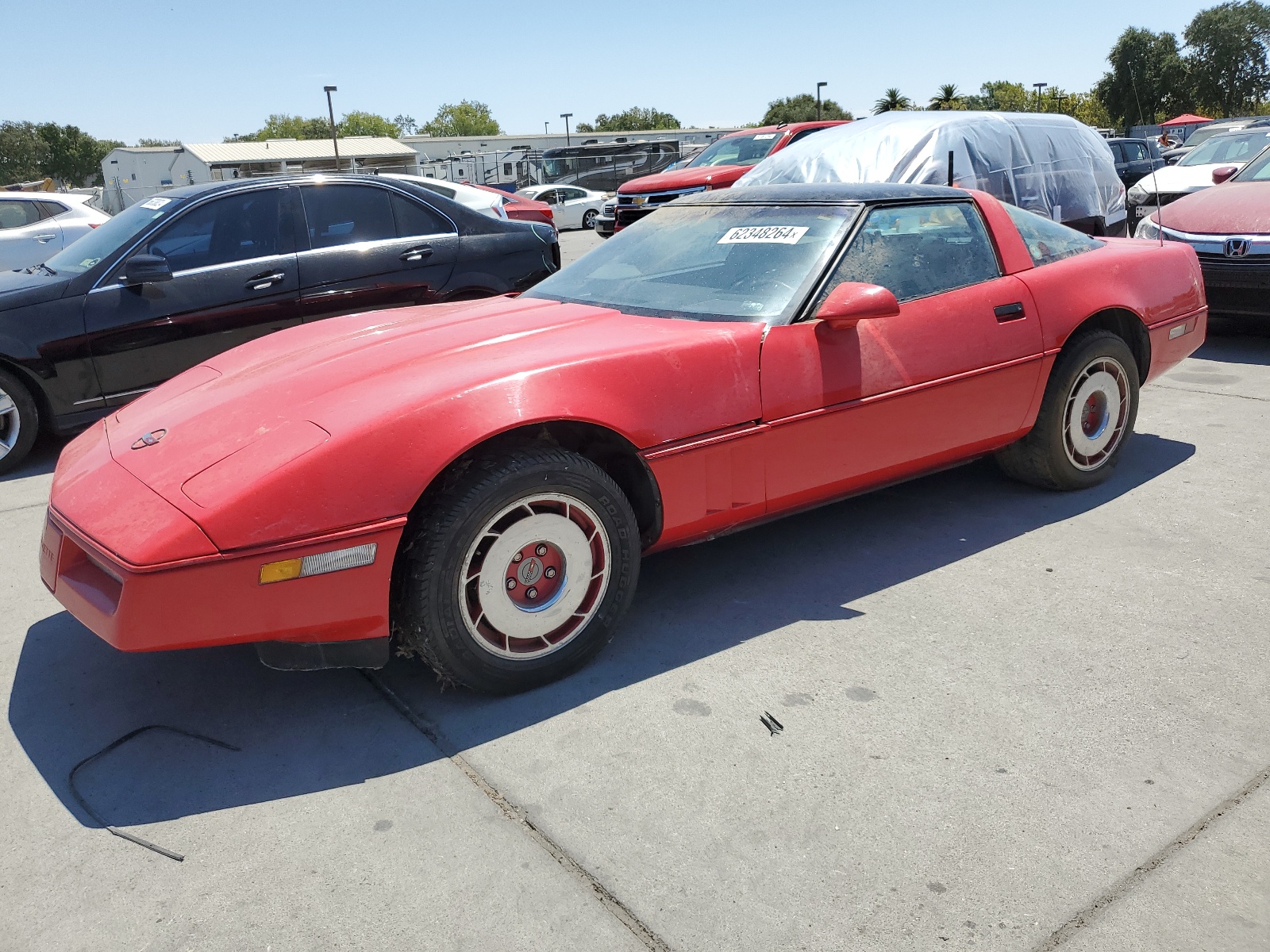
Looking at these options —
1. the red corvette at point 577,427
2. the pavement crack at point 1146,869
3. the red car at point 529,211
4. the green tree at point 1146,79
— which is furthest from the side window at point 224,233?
the green tree at point 1146,79

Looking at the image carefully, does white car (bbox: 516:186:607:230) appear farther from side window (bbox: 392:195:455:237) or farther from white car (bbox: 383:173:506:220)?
side window (bbox: 392:195:455:237)

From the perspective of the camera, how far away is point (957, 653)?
293 centimetres

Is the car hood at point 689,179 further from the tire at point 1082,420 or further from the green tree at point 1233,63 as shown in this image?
the green tree at point 1233,63

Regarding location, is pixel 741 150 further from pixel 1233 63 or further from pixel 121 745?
pixel 1233 63

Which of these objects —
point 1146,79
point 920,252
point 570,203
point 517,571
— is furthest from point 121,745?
point 1146,79

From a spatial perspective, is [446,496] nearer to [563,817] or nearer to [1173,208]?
[563,817]

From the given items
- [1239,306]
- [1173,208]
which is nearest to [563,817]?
[1239,306]

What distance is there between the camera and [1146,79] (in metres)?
61.9

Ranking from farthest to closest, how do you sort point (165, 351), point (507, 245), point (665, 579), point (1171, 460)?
point (507, 245) → point (165, 351) → point (1171, 460) → point (665, 579)

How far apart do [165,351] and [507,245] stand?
7.21ft

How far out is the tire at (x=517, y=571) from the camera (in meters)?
2.55

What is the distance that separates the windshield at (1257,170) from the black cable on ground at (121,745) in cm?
833

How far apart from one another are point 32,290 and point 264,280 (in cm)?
116

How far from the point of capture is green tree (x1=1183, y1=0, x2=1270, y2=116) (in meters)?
61.3
